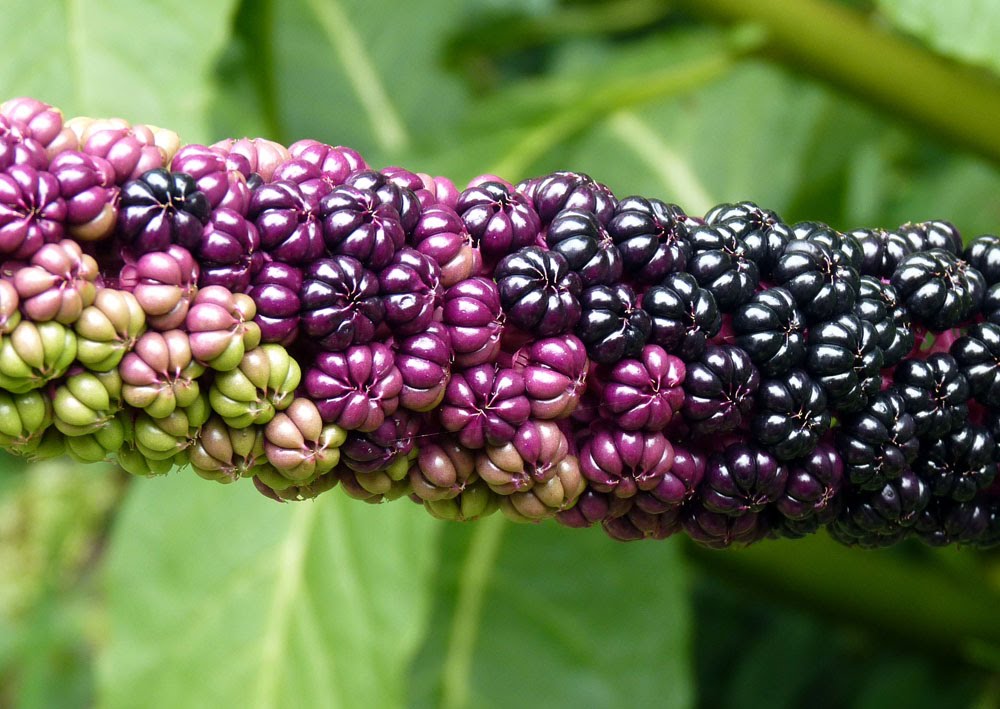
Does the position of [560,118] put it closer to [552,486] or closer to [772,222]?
[772,222]

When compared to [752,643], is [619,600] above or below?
above

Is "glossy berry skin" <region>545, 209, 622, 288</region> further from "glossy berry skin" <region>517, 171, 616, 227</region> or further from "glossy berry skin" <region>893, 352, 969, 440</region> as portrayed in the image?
"glossy berry skin" <region>893, 352, 969, 440</region>

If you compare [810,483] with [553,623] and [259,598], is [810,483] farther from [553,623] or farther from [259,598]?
[553,623]

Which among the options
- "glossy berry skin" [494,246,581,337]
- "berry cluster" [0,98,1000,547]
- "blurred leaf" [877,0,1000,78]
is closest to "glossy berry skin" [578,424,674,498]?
"berry cluster" [0,98,1000,547]

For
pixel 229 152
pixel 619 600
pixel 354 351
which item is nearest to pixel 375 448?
pixel 354 351

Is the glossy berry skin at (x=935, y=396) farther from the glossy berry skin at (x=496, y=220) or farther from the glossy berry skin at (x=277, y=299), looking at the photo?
the glossy berry skin at (x=277, y=299)

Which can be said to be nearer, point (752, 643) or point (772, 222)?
point (772, 222)
